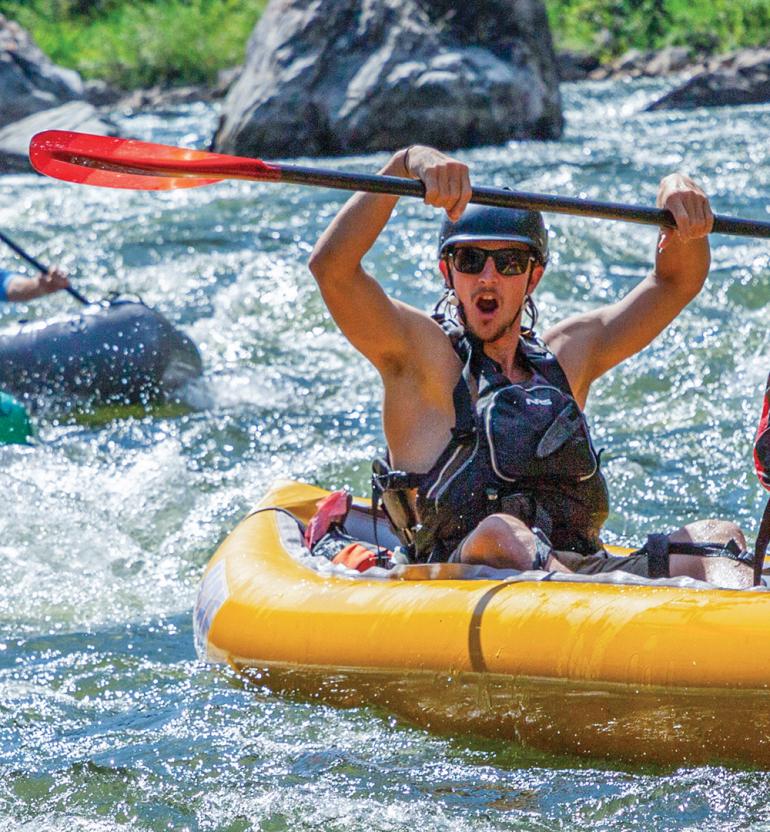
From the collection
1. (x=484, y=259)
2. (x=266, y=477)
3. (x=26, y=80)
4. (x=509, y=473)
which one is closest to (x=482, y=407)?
(x=509, y=473)

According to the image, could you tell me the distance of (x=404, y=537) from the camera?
341 cm

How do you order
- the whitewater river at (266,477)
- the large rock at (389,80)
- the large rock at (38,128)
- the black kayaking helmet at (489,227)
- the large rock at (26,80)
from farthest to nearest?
the large rock at (26,80), the large rock at (38,128), the large rock at (389,80), the black kayaking helmet at (489,227), the whitewater river at (266,477)

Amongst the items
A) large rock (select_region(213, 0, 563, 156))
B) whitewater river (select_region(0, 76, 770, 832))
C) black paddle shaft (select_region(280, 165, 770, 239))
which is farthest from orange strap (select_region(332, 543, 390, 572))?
large rock (select_region(213, 0, 563, 156))

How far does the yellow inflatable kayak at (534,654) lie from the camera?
2.61 meters

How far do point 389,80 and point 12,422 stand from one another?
6270 millimetres

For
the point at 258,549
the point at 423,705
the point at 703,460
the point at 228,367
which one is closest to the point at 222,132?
the point at 228,367

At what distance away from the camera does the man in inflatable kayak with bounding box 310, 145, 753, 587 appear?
312 cm

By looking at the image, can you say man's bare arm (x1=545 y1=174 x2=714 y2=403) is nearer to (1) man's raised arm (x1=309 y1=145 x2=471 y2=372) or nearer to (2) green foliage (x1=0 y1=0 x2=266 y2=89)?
(1) man's raised arm (x1=309 y1=145 x2=471 y2=372)

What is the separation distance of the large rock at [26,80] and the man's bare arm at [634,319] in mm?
10373

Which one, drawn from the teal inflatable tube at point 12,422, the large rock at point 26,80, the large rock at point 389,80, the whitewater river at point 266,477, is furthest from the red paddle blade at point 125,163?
the large rock at point 26,80

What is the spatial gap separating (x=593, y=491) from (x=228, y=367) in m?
3.60

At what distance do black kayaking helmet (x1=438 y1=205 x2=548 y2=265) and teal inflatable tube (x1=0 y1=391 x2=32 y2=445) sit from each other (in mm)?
2725

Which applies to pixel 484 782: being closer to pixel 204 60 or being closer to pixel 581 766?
pixel 581 766

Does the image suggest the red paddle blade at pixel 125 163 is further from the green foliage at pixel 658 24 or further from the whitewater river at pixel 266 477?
the green foliage at pixel 658 24
